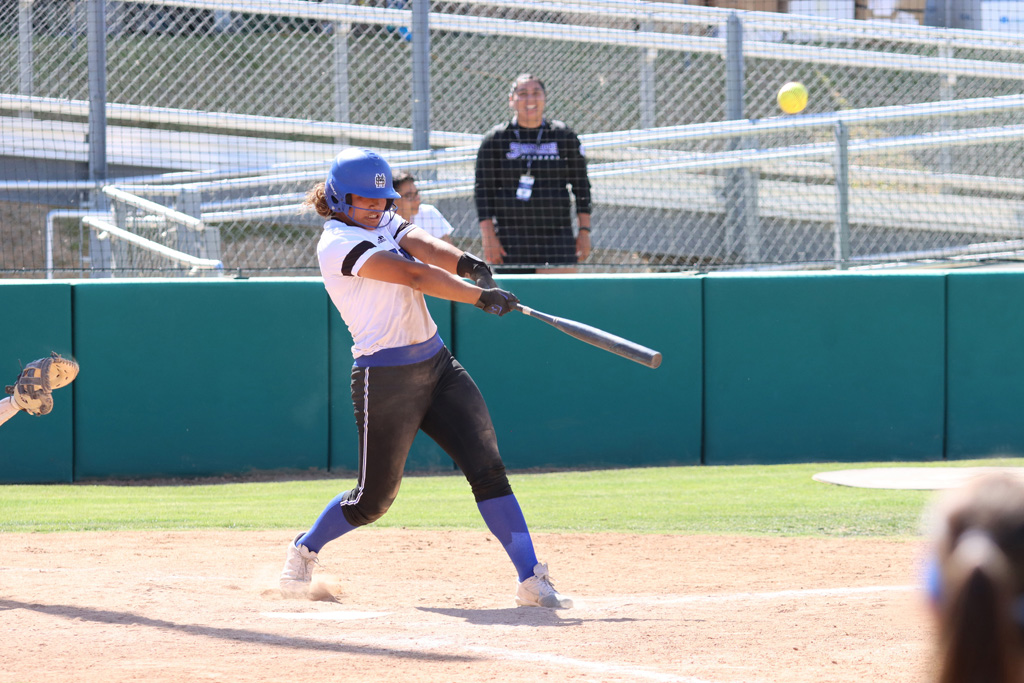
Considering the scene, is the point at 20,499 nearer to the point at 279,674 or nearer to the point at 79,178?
the point at 79,178

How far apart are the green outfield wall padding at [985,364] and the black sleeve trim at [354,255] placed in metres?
5.81

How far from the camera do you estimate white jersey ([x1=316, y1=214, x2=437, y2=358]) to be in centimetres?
452

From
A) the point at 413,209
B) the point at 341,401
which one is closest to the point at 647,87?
the point at 413,209

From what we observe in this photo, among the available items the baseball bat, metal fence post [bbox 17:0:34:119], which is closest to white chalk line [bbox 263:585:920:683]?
the baseball bat

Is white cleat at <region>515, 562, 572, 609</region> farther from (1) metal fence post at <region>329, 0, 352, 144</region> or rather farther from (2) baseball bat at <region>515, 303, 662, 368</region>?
(1) metal fence post at <region>329, 0, 352, 144</region>

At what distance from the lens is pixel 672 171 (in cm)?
941

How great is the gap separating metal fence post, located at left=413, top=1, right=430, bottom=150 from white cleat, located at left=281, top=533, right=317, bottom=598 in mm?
4848

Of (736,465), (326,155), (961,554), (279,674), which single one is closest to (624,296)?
(736,465)

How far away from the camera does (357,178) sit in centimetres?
455

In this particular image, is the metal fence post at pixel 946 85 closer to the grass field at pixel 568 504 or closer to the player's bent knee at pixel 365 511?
the grass field at pixel 568 504

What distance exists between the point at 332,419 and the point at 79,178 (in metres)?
2.58

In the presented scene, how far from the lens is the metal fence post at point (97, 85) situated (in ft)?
27.8

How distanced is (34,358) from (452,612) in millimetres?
4512

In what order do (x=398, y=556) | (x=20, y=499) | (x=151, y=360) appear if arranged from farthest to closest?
(x=151, y=360) → (x=20, y=499) → (x=398, y=556)
